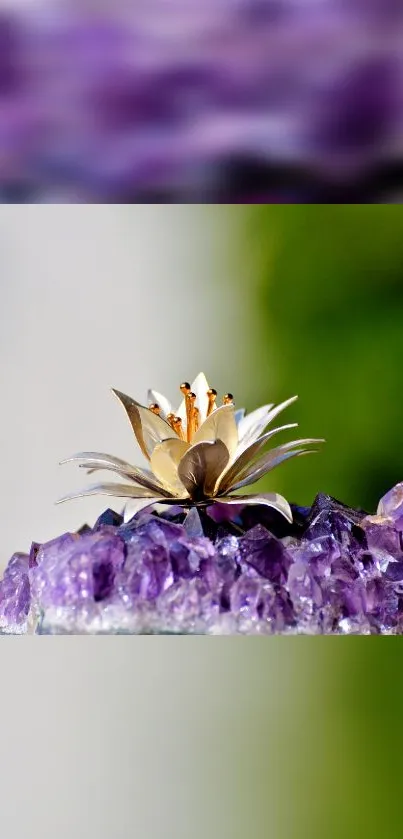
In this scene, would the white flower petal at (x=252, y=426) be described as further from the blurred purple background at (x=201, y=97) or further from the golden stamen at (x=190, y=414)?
the blurred purple background at (x=201, y=97)

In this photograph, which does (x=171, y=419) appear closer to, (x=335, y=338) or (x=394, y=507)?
(x=394, y=507)

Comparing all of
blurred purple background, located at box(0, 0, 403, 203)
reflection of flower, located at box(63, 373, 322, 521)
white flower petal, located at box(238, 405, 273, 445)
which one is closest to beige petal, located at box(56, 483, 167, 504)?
reflection of flower, located at box(63, 373, 322, 521)

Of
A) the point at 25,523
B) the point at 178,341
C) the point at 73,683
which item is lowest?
the point at 73,683

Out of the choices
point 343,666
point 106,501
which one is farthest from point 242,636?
point 106,501

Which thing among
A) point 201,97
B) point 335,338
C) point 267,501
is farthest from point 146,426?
point 335,338

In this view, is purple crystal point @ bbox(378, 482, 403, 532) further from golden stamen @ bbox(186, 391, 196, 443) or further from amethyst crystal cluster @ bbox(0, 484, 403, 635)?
golden stamen @ bbox(186, 391, 196, 443)

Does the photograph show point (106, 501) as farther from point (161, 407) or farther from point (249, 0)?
point (249, 0)

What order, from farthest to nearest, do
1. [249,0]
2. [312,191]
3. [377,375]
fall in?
[377,375], [312,191], [249,0]
